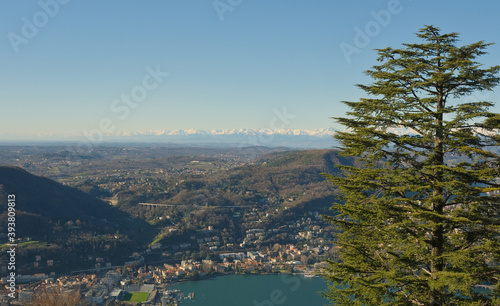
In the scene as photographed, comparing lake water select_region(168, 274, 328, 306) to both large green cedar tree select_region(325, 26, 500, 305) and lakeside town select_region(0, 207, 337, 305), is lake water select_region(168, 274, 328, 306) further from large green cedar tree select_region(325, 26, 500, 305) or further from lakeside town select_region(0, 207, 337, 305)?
large green cedar tree select_region(325, 26, 500, 305)

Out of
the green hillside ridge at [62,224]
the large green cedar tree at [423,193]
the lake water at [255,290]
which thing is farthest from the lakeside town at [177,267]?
the large green cedar tree at [423,193]

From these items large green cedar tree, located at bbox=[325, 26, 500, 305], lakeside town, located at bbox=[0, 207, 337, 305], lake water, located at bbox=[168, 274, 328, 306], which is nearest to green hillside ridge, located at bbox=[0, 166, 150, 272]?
lakeside town, located at bbox=[0, 207, 337, 305]

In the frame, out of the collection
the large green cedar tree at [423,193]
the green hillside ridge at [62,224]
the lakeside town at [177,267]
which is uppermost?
the large green cedar tree at [423,193]

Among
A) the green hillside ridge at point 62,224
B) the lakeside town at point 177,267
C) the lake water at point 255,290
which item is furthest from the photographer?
the green hillside ridge at point 62,224

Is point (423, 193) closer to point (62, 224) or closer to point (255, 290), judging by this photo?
point (255, 290)

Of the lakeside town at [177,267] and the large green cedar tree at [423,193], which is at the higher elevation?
the large green cedar tree at [423,193]

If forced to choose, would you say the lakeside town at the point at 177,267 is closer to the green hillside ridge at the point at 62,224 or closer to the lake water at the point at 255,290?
the lake water at the point at 255,290
